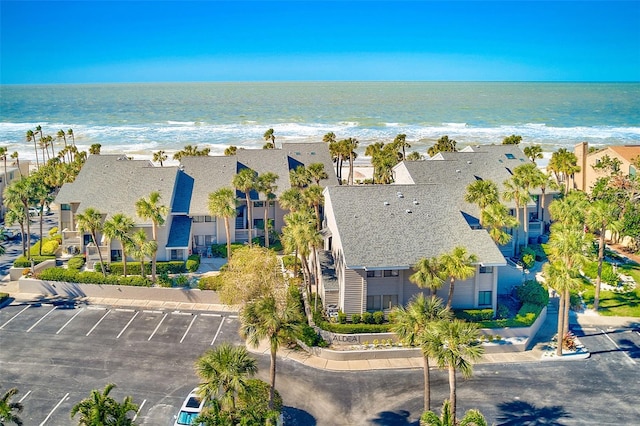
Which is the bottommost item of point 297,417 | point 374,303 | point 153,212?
point 297,417

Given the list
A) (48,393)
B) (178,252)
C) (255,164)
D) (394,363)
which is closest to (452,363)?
(394,363)

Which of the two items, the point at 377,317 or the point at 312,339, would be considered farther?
the point at 377,317

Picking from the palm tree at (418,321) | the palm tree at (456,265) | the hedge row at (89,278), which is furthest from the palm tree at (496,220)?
the hedge row at (89,278)

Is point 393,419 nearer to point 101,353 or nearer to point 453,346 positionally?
point 453,346

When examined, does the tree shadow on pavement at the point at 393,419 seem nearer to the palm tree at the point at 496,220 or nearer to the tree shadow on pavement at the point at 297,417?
the tree shadow on pavement at the point at 297,417

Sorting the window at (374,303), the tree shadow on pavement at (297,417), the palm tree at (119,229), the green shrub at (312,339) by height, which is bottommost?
the tree shadow on pavement at (297,417)

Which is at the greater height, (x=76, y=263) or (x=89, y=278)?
(x=76, y=263)

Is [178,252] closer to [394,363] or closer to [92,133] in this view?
[394,363]

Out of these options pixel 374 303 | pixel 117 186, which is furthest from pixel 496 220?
pixel 117 186
